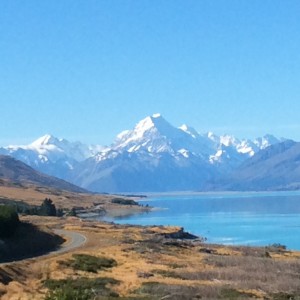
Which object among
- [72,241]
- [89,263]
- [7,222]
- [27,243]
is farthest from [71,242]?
[89,263]

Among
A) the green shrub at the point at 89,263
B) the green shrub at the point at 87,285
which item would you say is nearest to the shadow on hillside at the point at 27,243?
the green shrub at the point at 89,263

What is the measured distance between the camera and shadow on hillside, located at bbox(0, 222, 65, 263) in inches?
1946

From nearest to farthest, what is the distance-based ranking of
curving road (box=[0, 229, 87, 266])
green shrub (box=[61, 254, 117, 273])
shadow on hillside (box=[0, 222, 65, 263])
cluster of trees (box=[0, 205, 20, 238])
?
green shrub (box=[61, 254, 117, 273])
shadow on hillside (box=[0, 222, 65, 263])
curving road (box=[0, 229, 87, 266])
cluster of trees (box=[0, 205, 20, 238])

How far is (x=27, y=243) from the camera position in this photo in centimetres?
5366

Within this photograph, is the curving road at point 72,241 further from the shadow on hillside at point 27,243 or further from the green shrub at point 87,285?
the green shrub at point 87,285

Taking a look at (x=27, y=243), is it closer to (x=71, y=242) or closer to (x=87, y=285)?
(x=71, y=242)

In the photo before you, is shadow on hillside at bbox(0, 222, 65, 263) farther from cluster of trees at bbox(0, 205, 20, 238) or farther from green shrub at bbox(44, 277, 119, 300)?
green shrub at bbox(44, 277, 119, 300)

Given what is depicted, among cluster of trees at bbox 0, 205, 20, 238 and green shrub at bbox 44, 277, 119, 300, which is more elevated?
cluster of trees at bbox 0, 205, 20, 238

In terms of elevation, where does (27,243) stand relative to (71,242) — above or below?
below

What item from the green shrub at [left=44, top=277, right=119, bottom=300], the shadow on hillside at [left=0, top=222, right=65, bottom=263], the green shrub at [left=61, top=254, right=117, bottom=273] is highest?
the shadow on hillside at [left=0, top=222, right=65, bottom=263]

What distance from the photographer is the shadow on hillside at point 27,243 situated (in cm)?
A: 4944

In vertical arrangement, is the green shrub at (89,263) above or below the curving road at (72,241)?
below

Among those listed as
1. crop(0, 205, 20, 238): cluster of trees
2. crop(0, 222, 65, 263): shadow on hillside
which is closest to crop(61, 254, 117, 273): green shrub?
crop(0, 222, 65, 263): shadow on hillside

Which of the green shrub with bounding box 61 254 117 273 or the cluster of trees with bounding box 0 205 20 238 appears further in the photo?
the cluster of trees with bounding box 0 205 20 238
